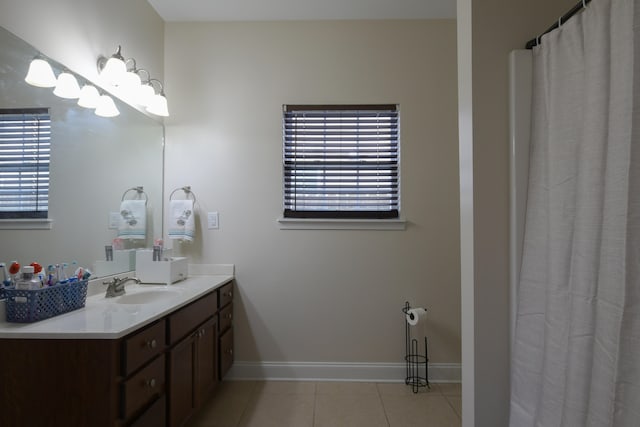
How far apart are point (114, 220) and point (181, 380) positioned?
102 centimetres

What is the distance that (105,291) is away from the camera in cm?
172

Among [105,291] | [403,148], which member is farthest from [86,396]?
[403,148]

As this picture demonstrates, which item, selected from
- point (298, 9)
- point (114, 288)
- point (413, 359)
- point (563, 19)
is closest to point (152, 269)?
point (114, 288)

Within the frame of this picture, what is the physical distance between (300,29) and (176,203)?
62.9 inches

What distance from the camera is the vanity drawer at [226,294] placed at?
2.03 meters

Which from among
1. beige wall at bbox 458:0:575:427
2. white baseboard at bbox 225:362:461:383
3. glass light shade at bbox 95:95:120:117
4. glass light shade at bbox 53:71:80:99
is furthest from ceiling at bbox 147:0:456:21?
A: white baseboard at bbox 225:362:461:383

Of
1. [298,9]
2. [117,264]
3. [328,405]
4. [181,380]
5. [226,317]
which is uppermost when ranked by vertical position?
[298,9]

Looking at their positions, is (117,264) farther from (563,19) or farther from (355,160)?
(563,19)

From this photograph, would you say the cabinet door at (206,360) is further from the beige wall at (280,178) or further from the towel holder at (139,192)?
the towel holder at (139,192)

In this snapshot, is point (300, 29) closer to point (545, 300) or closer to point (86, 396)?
point (545, 300)

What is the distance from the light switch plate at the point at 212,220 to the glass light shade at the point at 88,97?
96 cm

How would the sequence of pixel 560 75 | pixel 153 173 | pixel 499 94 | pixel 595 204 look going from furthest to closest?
pixel 153 173 < pixel 499 94 < pixel 560 75 < pixel 595 204

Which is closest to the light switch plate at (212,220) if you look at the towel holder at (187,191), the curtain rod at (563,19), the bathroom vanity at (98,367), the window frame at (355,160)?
the towel holder at (187,191)

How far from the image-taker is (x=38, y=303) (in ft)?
3.84
